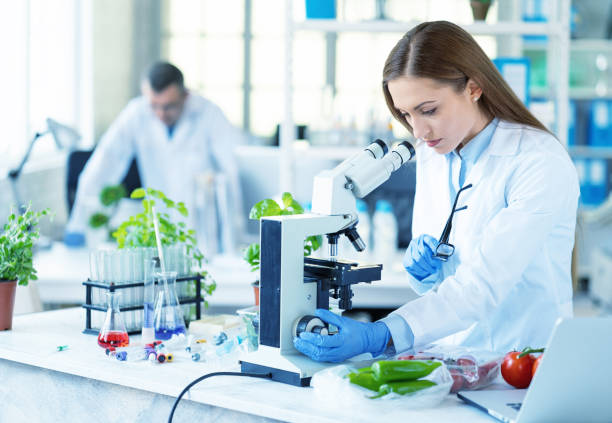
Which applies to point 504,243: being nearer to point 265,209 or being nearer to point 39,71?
point 265,209

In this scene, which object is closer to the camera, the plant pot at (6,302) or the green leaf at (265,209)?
the green leaf at (265,209)

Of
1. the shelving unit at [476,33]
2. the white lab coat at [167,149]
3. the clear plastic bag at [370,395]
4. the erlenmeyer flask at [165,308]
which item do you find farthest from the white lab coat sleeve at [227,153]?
the clear plastic bag at [370,395]

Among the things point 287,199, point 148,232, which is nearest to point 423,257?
point 287,199

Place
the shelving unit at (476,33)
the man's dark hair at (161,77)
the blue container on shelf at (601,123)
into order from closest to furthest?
1. the shelving unit at (476,33)
2. the man's dark hair at (161,77)
3. the blue container on shelf at (601,123)

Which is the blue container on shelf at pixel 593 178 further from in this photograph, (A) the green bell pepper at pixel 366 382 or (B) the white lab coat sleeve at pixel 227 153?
(A) the green bell pepper at pixel 366 382

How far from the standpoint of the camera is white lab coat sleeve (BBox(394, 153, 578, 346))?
4.89 feet

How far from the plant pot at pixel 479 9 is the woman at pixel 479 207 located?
144 cm

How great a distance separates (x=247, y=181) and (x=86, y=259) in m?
1.01

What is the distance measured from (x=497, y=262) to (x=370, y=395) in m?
0.44

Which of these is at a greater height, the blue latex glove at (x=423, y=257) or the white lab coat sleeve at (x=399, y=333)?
the blue latex glove at (x=423, y=257)

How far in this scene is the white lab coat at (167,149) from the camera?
407 cm

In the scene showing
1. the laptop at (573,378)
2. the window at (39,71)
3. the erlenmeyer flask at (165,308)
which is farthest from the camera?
the window at (39,71)

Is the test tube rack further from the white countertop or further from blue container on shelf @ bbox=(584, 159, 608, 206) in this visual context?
blue container on shelf @ bbox=(584, 159, 608, 206)


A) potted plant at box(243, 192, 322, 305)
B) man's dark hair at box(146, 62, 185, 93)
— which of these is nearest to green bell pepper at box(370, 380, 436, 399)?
potted plant at box(243, 192, 322, 305)
